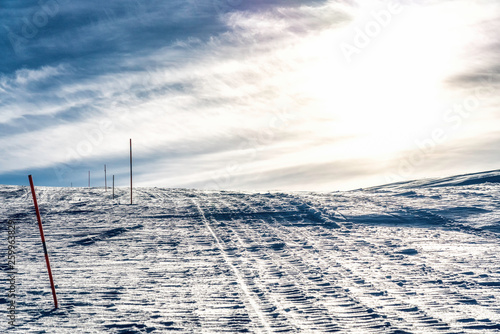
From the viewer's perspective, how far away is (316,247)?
1147cm

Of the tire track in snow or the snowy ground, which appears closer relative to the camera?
the tire track in snow

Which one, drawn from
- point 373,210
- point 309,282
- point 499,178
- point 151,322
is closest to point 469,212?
point 373,210

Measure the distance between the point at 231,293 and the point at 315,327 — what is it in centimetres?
212

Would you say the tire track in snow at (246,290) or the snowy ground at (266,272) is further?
the snowy ground at (266,272)

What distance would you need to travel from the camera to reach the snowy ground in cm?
591

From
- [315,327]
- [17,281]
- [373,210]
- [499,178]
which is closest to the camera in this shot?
[315,327]

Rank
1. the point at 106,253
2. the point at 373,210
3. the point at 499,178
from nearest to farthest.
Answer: the point at 106,253, the point at 373,210, the point at 499,178

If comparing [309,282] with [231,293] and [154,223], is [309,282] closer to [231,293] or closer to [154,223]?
[231,293]

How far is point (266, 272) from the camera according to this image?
28.6ft

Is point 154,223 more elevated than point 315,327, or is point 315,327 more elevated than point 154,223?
point 154,223

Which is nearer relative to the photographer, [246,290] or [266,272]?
[246,290]

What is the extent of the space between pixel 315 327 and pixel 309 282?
2.37 metres

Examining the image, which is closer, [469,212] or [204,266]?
[204,266]

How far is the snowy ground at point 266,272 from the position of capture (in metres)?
5.91
